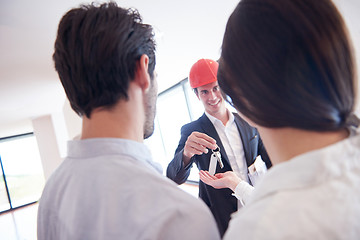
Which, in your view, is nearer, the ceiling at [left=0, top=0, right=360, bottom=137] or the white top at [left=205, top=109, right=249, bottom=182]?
the white top at [left=205, top=109, right=249, bottom=182]

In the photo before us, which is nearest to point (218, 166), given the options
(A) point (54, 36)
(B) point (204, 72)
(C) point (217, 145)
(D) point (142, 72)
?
(C) point (217, 145)

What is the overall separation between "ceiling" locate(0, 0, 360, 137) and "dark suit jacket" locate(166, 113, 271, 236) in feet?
2.52

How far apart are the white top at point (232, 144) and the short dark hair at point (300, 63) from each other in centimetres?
130

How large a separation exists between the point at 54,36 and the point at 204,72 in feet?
7.48

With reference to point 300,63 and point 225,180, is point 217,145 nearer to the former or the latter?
point 225,180

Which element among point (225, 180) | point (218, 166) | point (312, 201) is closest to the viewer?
point (312, 201)

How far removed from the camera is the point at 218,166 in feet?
5.71

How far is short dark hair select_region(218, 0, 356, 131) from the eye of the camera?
507 mm

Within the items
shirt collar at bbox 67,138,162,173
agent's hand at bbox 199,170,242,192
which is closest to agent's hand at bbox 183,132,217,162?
agent's hand at bbox 199,170,242,192

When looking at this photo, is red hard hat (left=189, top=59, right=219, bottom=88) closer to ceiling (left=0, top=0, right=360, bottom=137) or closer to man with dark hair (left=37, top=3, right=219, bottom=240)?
ceiling (left=0, top=0, right=360, bottom=137)

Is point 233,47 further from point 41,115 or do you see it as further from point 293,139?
point 41,115

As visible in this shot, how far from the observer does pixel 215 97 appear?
1912 mm

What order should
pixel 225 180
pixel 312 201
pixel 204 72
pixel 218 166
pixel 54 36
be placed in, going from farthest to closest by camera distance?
pixel 54 36 < pixel 204 72 < pixel 218 166 < pixel 225 180 < pixel 312 201

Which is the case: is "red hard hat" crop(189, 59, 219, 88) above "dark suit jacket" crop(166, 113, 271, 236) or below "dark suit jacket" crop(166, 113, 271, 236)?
above
